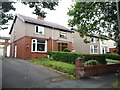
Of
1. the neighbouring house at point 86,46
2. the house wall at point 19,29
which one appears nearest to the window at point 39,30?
the house wall at point 19,29

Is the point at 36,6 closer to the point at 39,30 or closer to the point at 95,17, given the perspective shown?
the point at 95,17

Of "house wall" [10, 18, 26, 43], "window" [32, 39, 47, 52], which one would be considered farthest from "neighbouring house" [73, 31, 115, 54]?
"house wall" [10, 18, 26, 43]

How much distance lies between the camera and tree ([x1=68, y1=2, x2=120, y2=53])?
8.34 meters

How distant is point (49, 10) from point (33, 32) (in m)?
11.0

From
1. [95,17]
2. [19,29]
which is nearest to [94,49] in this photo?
[95,17]

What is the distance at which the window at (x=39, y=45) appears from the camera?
15.8 m

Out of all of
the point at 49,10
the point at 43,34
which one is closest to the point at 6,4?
the point at 49,10

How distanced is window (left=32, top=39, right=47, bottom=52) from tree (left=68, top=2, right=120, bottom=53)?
26.9 ft

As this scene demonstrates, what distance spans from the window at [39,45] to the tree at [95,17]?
8213 mm

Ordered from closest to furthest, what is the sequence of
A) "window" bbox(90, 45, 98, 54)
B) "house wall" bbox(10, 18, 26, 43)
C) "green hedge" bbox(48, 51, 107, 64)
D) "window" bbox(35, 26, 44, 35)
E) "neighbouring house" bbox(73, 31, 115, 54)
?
"green hedge" bbox(48, 51, 107, 64) < "house wall" bbox(10, 18, 26, 43) < "window" bbox(35, 26, 44, 35) < "neighbouring house" bbox(73, 31, 115, 54) < "window" bbox(90, 45, 98, 54)

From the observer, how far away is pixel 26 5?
18.3ft

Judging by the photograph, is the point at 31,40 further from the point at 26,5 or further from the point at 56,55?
the point at 26,5

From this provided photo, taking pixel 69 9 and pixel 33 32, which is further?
pixel 33 32

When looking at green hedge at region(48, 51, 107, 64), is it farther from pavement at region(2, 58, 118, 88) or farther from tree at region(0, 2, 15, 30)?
tree at region(0, 2, 15, 30)
